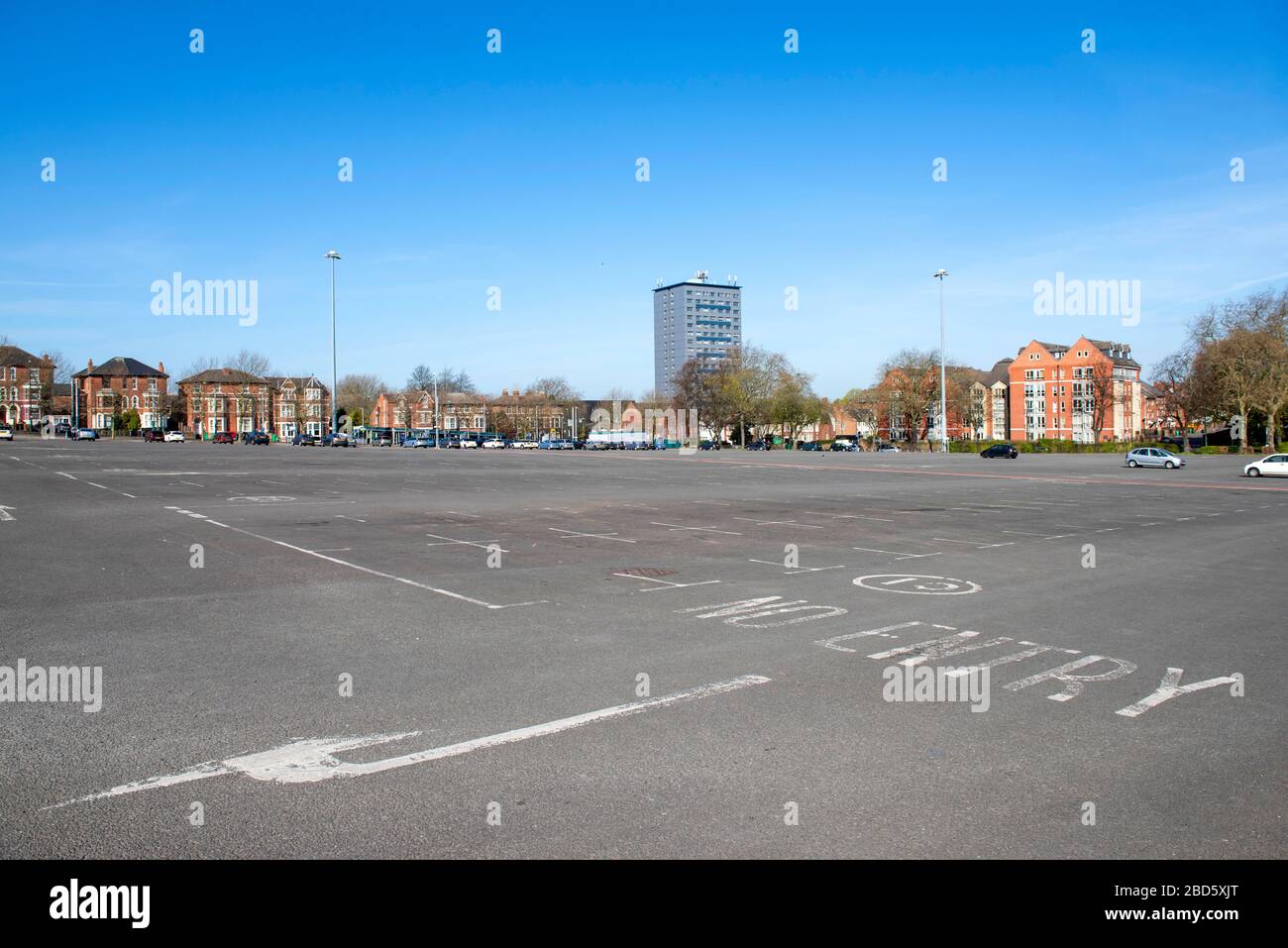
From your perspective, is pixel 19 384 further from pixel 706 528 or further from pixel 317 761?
pixel 317 761

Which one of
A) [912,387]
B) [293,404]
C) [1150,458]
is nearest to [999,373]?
[912,387]

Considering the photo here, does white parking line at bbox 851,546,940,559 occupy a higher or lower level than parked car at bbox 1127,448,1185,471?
lower

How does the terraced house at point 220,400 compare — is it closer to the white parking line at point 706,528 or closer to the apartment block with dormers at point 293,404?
the apartment block with dormers at point 293,404

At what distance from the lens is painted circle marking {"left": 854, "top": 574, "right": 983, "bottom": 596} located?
11664 millimetres

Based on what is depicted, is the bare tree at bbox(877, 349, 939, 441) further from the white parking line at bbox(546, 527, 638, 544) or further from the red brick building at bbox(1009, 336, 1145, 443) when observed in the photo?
the white parking line at bbox(546, 527, 638, 544)

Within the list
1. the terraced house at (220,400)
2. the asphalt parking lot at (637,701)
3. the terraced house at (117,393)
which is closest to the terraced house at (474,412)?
the terraced house at (220,400)

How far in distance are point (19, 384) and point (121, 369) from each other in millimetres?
14159

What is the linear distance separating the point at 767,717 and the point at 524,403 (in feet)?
509

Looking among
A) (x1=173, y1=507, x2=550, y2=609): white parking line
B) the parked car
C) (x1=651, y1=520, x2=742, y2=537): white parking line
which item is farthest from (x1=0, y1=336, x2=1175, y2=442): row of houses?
(x1=173, y1=507, x2=550, y2=609): white parking line

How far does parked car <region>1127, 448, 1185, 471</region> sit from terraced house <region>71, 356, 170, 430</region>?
136 m

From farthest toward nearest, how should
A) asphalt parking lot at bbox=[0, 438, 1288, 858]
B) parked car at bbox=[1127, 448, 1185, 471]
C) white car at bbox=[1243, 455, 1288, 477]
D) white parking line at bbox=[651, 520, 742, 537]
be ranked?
parked car at bbox=[1127, 448, 1185, 471], white car at bbox=[1243, 455, 1288, 477], white parking line at bbox=[651, 520, 742, 537], asphalt parking lot at bbox=[0, 438, 1288, 858]

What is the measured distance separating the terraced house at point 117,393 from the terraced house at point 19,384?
268 inches

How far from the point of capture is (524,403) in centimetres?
15912

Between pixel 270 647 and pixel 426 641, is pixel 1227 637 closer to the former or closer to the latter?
pixel 426 641
